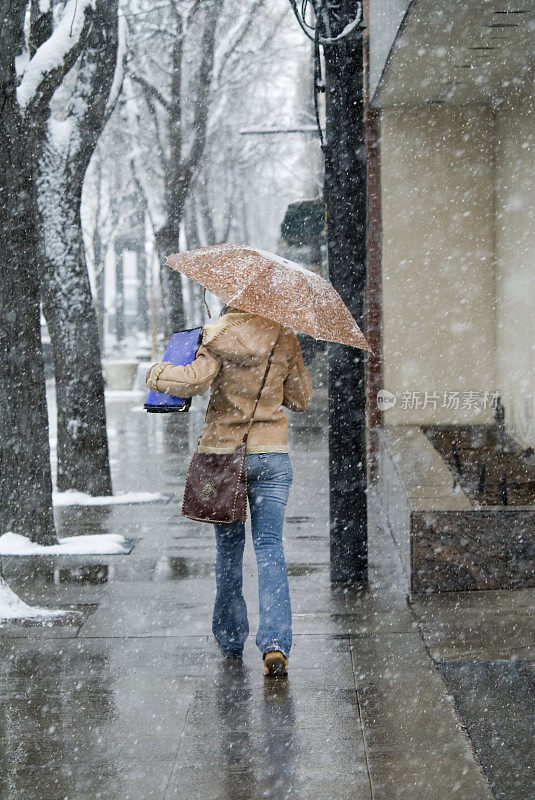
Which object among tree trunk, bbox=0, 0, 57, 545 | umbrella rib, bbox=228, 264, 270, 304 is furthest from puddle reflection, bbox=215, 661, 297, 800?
tree trunk, bbox=0, 0, 57, 545

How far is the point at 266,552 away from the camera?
503 centimetres

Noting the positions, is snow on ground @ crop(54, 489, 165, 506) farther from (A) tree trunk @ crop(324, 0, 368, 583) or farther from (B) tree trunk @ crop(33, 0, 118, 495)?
(A) tree trunk @ crop(324, 0, 368, 583)

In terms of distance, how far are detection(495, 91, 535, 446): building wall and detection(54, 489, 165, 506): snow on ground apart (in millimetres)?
3619

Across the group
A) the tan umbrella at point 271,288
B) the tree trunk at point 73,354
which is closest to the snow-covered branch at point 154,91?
the tree trunk at point 73,354

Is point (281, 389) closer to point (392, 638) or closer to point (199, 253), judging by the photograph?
point (199, 253)

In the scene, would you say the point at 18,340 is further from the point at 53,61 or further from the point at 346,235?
the point at 346,235

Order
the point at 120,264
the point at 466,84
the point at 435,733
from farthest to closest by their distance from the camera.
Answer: the point at 120,264, the point at 466,84, the point at 435,733

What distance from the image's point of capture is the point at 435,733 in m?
4.28

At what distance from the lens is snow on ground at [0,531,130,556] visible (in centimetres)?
787

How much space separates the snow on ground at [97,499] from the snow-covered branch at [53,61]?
392 cm

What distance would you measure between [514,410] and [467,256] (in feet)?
5.46

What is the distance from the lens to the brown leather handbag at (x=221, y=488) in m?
4.89

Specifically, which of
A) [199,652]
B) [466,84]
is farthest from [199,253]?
[466,84]

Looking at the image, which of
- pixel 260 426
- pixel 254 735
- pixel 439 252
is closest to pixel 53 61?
pixel 439 252
